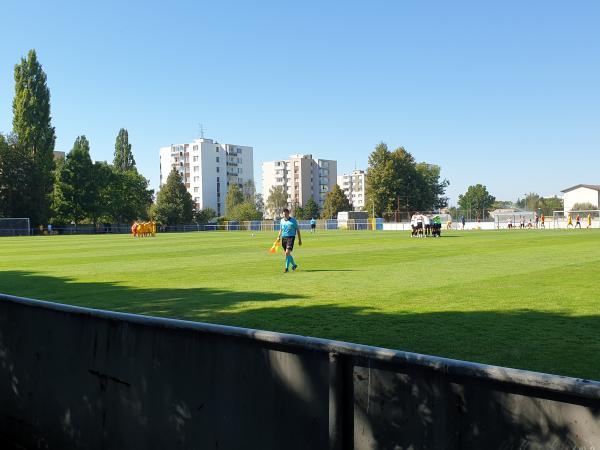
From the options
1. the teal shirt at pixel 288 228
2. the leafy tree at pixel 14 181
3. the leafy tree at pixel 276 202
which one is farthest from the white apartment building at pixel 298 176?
the teal shirt at pixel 288 228

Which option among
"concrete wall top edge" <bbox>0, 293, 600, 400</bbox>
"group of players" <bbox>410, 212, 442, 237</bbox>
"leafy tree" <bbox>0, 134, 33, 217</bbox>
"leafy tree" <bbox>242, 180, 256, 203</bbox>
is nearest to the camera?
"concrete wall top edge" <bbox>0, 293, 600, 400</bbox>

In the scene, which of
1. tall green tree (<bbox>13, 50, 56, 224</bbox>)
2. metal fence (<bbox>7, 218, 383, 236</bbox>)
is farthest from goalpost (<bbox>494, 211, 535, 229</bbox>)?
tall green tree (<bbox>13, 50, 56, 224</bbox>)

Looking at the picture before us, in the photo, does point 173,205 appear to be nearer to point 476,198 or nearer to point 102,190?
point 102,190

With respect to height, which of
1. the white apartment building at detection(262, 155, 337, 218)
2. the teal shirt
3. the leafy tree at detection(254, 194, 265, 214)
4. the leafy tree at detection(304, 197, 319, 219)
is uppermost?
the white apartment building at detection(262, 155, 337, 218)

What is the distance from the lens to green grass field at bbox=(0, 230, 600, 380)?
6930mm

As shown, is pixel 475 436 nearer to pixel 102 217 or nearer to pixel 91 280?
pixel 91 280

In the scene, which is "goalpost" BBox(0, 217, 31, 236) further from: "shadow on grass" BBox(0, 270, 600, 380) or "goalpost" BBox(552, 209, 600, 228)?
"goalpost" BBox(552, 209, 600, 228)

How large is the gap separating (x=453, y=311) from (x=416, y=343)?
8.78 ft

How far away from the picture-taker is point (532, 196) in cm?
18125

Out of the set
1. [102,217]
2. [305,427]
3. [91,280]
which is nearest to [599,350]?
[305,427]

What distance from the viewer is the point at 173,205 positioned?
97875mm

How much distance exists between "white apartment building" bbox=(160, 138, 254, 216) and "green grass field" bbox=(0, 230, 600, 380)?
13605 cm

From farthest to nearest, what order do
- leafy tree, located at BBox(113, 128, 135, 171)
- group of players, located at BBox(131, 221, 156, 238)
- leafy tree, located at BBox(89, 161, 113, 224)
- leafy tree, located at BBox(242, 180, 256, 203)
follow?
leafy tree, located at BBox(242, 180, 256, 203), leafy tree, located at BBox(113, 128, 135, 171), leafy tree, located at BBox(89, 161, 113, 224), group of players, located at BBox(131, 221, 156, 238)

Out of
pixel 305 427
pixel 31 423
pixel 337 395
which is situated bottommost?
pixel 31 423
